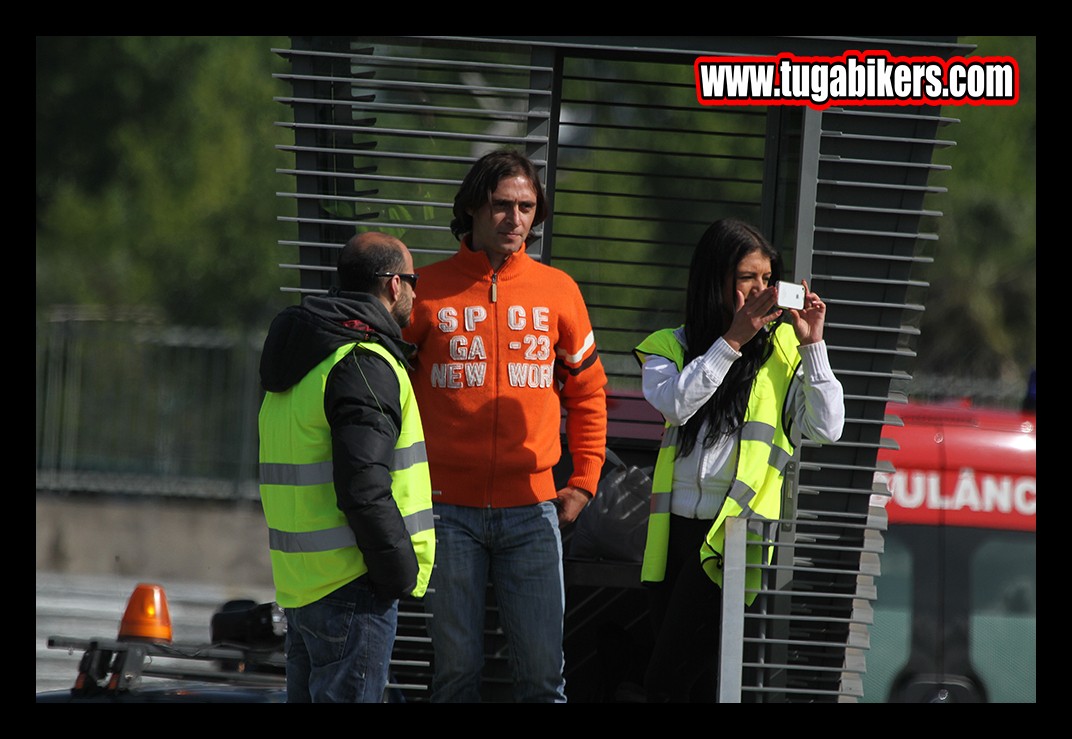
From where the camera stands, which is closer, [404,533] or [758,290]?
[404,533]

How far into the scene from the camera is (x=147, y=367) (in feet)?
50.1

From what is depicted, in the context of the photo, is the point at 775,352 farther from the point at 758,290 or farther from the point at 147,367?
the point at 147,367

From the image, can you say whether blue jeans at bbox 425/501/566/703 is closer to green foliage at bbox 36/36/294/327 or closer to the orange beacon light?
the orange beacon light

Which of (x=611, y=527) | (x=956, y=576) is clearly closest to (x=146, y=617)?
(x=611, y=527)

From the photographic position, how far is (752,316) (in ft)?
14.7

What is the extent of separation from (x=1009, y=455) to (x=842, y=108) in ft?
11.0

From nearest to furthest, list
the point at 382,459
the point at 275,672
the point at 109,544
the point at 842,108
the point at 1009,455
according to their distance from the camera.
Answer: the point at 382,459 → the point at 842,108 → the point at 275,672 → the point at 1009,455 → the point at 109,544

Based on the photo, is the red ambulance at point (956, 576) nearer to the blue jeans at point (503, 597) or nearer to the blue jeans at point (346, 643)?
the blue jeans at point (503, 597)

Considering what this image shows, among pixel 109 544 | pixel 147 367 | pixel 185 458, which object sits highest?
pixel 147 367

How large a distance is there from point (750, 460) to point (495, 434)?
0.85 meters

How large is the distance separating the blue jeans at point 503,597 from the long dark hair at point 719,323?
2.08ft

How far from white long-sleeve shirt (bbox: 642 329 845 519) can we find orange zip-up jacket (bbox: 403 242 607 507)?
320 mm

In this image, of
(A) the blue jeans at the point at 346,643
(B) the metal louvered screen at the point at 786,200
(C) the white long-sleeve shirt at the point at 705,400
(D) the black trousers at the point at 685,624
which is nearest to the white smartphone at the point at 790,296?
(C) the white long-sleeve shirt at the point at 705,400
